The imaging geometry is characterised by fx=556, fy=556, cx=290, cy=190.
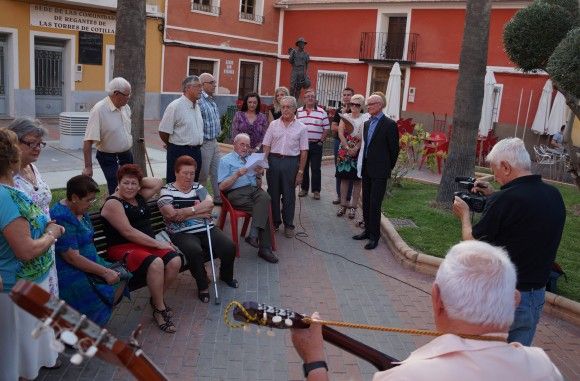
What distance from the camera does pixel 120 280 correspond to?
14.3 ft

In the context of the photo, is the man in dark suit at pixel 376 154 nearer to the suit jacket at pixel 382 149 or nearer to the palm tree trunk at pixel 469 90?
the suit jacket at pixel 382 149

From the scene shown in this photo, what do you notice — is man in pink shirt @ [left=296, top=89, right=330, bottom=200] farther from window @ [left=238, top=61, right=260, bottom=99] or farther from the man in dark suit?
window @ [left=238, top=61, right=260, bottom=99]

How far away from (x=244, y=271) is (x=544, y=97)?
49.3 feet

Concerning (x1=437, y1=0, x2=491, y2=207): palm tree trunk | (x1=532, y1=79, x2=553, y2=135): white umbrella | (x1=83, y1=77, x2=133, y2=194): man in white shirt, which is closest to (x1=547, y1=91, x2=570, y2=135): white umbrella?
(x1=532, y1=79, x2=553, y2=135): white umbrella

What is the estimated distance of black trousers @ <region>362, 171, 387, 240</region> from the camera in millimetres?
7160

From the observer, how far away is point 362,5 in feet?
79.2

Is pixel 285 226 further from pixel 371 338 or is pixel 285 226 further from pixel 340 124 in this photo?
pixel 371 338

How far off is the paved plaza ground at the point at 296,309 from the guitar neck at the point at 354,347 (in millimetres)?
1642

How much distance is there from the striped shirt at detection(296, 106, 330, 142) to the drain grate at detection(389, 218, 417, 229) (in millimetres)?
1831

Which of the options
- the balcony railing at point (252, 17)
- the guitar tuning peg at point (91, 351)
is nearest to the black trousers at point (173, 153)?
the guitar tuning peg at point (91, 351)

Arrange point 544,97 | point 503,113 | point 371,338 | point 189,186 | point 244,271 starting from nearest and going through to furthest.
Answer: point 371,338
point 189,186
point 244,271
point 544,97
point 503,113

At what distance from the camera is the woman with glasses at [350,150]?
8.34m

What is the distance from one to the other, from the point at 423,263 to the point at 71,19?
15.9m

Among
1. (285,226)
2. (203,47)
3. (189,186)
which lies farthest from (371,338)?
(203,47)
